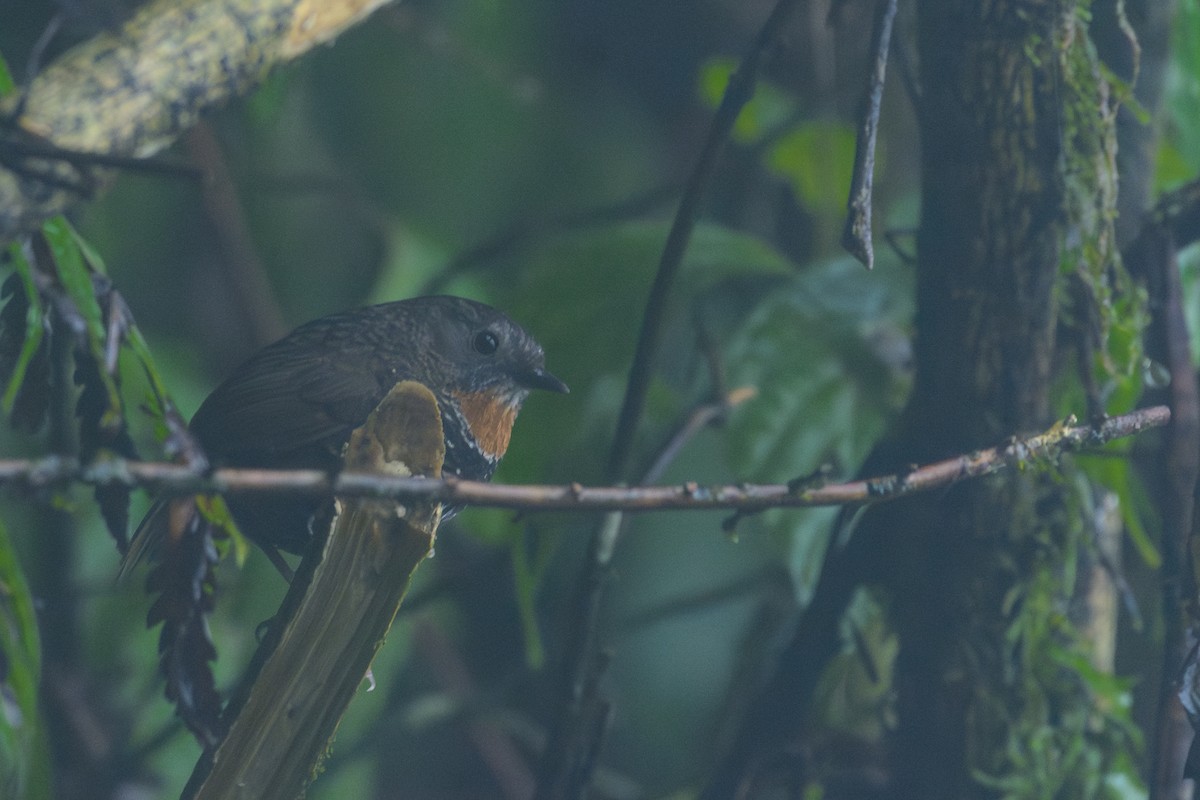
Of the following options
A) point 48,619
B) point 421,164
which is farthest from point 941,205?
point 48,619

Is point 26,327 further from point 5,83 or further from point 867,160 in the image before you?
point 867,160

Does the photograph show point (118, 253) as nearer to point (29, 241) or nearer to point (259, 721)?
point (29, 241)

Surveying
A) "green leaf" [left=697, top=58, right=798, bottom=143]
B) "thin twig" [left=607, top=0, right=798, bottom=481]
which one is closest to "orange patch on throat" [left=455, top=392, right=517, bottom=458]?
"thin twig" [left=607, top=0, right=798, bottom=481]

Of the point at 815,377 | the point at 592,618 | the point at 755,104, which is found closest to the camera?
the point at 592,618

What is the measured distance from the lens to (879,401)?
1.10m

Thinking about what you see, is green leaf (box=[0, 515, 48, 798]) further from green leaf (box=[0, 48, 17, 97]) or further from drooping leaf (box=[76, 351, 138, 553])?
green leaf (box=[0, 48, 17, 97])

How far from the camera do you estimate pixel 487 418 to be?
72cm

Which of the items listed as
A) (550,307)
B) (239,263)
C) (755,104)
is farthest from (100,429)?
(755,104)

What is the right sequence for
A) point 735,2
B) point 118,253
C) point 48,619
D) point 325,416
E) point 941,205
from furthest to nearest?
point 735,2
point 118,253
point 48,619
point 941,205
point 325,416

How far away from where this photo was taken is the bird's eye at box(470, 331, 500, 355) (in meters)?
0.72

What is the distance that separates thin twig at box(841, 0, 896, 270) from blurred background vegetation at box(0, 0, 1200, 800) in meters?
0.42

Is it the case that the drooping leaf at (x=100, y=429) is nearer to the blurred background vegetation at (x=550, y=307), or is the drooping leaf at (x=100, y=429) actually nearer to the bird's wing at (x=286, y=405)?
the bird's wing at (x=286, y=405)

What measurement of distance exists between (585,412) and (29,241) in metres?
0.67

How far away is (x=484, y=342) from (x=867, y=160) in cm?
26
